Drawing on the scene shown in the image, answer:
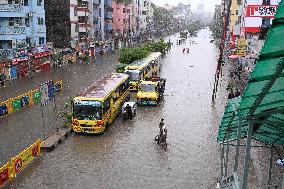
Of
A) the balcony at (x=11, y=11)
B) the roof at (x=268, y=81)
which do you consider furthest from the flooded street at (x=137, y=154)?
→ the balcony at (x=11, y=11)

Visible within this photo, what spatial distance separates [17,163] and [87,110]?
658 cm

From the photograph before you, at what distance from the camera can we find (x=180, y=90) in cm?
3888

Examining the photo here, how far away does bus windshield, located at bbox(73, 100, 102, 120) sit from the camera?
22.8 m

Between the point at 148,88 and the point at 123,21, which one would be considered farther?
the point at 123,21

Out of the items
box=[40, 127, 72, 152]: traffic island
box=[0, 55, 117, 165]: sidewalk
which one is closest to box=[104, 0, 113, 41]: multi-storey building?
box=[0, 55, 117, 165]: sidewalk

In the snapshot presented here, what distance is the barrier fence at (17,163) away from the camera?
1605 centimetres

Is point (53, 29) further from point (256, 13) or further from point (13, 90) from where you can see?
point (256, 13)

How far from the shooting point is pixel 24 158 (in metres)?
18.0

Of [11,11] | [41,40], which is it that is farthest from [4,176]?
[41,40]

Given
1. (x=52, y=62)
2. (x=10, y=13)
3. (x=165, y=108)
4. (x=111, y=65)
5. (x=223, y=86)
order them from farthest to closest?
1. (x=111, y=65)
2. (x=52, y=62)
3. (x=10, y=13)
4. (x=223, y=86)
5. (x=165, y=108)

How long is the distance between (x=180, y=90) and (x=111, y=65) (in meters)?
22.2

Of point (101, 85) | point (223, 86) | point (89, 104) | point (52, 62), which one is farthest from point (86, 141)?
point (52, 62)

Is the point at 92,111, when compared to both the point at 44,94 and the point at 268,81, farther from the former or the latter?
the point at 268,81

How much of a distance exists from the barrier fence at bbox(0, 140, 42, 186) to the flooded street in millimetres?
294
